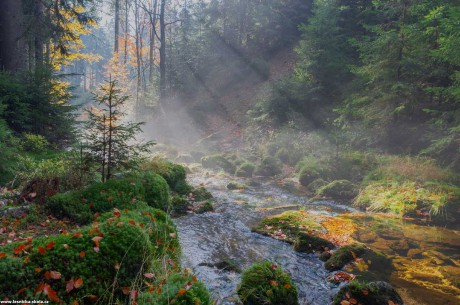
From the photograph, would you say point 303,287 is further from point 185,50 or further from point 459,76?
point 185,50

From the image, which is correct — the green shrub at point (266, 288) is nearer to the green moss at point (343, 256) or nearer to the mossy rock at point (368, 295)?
the mossy rock at point (368, 295)

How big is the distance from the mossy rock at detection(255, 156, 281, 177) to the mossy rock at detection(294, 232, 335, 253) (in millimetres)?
8193

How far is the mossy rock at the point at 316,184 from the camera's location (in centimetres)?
1128

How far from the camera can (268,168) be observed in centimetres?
1459

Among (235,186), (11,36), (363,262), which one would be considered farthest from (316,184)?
(11,36)

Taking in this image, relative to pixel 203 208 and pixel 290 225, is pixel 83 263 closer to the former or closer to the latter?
pixel 290 225

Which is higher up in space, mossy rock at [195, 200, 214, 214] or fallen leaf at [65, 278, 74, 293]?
fallen leaf at [65, 278, 74, 293]

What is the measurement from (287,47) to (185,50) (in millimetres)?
9934

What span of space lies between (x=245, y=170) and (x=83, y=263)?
1173 cm

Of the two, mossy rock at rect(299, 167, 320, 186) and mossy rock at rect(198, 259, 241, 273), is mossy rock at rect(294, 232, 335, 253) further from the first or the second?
mossy rock at rect(299, 167, 320, 186)

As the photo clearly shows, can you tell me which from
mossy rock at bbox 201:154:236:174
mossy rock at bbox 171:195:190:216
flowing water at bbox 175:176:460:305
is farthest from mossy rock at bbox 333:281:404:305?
mossy rock at bbox 201:154:236:174

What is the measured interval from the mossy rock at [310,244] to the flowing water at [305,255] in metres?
0.18

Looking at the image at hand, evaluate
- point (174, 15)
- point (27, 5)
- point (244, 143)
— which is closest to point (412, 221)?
point (244, 143)

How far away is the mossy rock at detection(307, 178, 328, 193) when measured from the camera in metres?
11.3
